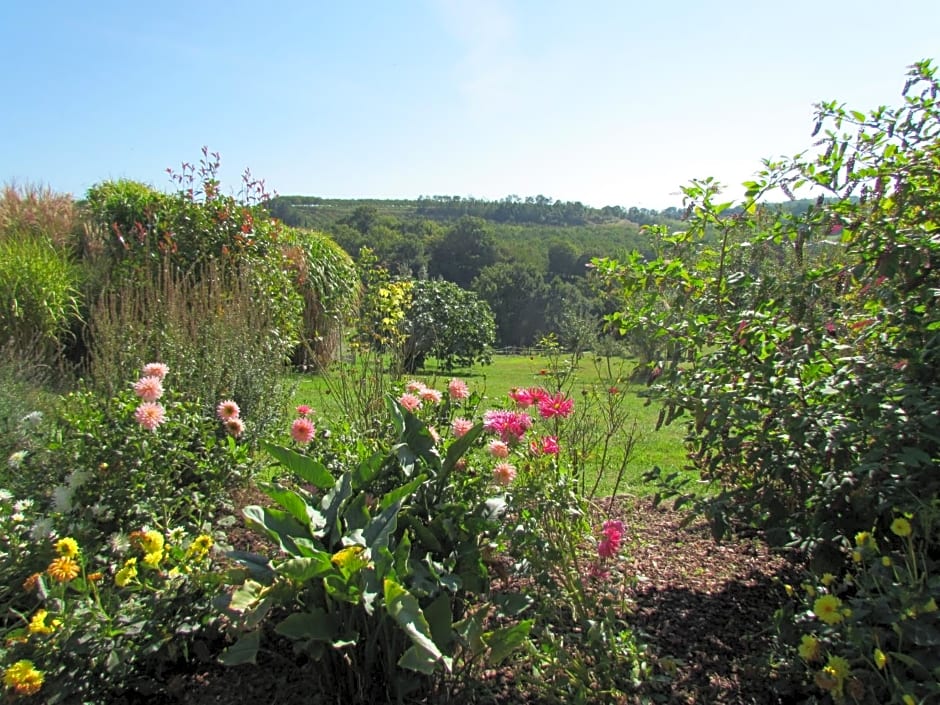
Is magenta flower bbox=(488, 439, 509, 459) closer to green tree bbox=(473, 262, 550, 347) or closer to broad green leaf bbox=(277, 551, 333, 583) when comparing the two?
broad green leaf bbox=(277, 551, 333, 583)

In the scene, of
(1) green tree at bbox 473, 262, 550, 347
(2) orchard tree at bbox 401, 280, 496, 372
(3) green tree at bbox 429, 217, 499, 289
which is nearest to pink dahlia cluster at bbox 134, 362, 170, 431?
(2) orchard tree at bbox 401, 280, 496, 372

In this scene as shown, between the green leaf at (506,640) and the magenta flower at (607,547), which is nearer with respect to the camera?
the green leaf at (506,640)

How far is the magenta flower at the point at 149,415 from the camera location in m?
2.45

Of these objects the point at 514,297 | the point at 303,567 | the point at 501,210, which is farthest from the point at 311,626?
the point at 501,210

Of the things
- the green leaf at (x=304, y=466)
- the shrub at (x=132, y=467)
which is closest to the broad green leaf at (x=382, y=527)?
the green leaf at (x=304, y=466)

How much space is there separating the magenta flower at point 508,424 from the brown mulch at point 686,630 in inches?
17.6

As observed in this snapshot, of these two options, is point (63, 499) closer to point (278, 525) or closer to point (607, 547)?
point (278, 525)

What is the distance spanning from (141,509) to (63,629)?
1.83 feet

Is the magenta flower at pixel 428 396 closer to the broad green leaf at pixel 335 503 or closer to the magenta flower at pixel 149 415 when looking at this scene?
the broad green leaf at pixel 335 503

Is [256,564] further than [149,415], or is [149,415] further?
[149,415]

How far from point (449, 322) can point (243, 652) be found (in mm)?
10997


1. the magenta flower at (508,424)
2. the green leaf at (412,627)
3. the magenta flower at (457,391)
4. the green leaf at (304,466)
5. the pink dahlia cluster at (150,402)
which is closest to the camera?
the green leaf at (412,627)

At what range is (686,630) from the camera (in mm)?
2303

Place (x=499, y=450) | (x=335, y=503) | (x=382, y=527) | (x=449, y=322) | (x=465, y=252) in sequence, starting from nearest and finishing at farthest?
1. (x=382, y=527)
2. (x=335, y=503)
3. (x=499, y=450)
4. (x=449, y=322)
5. (x=465, y=252)
